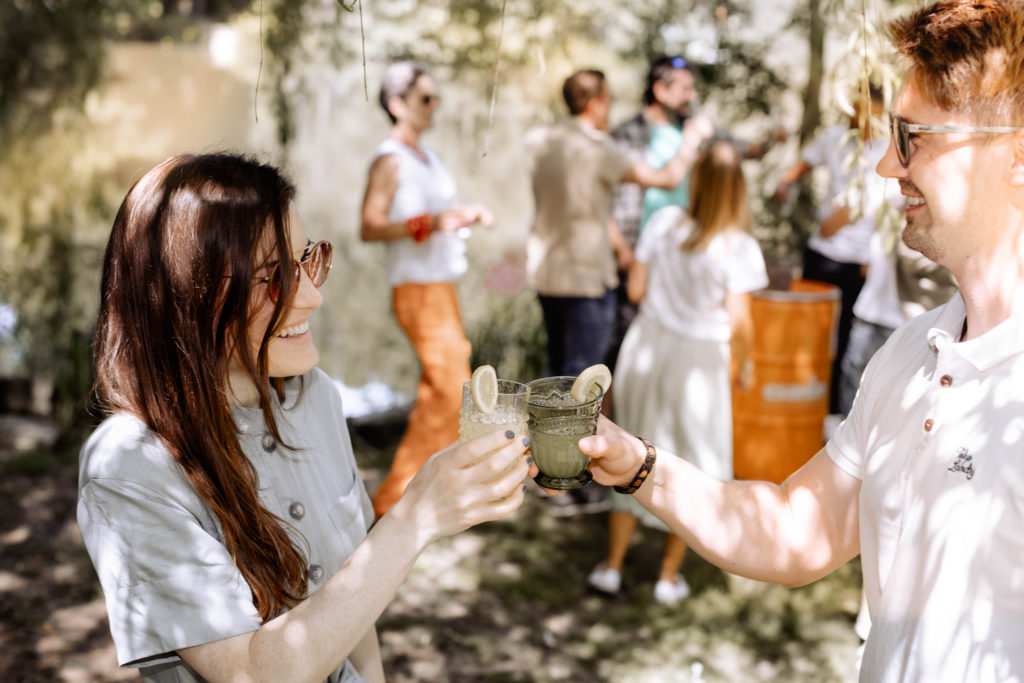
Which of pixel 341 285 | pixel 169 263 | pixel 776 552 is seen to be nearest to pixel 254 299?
pixel 169 263

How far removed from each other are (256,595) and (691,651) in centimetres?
240

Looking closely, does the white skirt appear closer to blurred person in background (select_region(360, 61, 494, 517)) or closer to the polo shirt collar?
blurred person in background (select_region(360, 61, 494, 517))

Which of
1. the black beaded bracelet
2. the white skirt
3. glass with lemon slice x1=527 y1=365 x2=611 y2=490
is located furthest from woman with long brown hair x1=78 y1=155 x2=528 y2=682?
the white skirt

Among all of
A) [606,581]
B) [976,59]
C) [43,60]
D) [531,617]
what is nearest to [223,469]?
[976,59]

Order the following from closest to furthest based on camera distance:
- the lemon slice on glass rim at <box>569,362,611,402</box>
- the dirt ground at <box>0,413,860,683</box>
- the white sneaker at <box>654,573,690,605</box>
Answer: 1. the lemon slice on glass rim at <box>569,362,611,402</box>
2. the dirt ground at <box>0,413,860,683</box>
3. the white sneaker at <box>654,573,690,605</box>

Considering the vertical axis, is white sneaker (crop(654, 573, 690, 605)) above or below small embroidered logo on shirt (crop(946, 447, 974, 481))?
below

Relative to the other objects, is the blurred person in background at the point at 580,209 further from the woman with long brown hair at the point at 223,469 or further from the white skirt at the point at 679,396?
the woman with long brown hair at the point at 223,469

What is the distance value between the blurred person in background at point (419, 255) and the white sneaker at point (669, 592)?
3.83 feet

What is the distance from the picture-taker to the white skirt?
3.88m

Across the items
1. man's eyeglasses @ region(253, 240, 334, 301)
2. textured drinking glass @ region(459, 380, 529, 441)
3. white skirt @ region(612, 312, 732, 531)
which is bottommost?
white skirt @ region(612, 312, 732, 531)

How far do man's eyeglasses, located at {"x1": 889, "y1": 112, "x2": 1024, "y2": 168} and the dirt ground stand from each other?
2.31 meters

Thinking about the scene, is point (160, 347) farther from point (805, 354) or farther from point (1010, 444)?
point (805, 354)

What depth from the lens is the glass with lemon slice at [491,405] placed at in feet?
4.96

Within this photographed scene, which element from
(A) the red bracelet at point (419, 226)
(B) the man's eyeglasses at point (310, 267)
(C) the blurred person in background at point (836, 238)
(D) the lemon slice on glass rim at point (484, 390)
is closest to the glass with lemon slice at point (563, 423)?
(D) the lemon slice on glass rim at point (484, 390)
